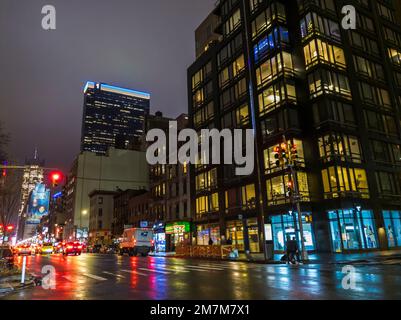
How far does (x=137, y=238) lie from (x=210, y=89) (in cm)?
2345

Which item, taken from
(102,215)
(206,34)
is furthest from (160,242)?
(102,215)

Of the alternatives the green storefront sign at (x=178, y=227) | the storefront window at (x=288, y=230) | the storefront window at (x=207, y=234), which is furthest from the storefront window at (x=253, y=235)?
the green storefront sign at (x=178, y=227)

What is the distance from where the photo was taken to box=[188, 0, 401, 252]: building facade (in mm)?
30922

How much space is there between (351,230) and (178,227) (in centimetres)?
2566

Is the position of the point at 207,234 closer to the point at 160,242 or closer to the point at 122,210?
the point at 160,242

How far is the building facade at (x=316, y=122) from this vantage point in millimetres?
30922

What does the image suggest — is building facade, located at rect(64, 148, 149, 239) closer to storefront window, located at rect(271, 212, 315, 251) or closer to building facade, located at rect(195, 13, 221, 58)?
building facade, located at rect(195, 13, 221, 58)

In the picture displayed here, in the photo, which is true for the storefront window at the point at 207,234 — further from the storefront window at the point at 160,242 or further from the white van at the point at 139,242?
the storefront window at the point at 160,242

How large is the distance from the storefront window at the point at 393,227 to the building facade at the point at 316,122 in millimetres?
106

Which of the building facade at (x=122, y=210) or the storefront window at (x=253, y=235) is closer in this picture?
the storefront window at (x=253, y=235)

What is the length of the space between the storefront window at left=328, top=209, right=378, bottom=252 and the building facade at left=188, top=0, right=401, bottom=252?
9 centimetres

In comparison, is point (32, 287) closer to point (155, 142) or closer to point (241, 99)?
point (241, 99)

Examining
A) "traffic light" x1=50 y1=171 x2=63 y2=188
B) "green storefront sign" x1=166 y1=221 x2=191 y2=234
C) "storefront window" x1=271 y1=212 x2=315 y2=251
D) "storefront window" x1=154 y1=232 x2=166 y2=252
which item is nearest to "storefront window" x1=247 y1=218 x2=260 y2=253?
"storefront window" x1=271 y1=212 x2=315 y2=251
